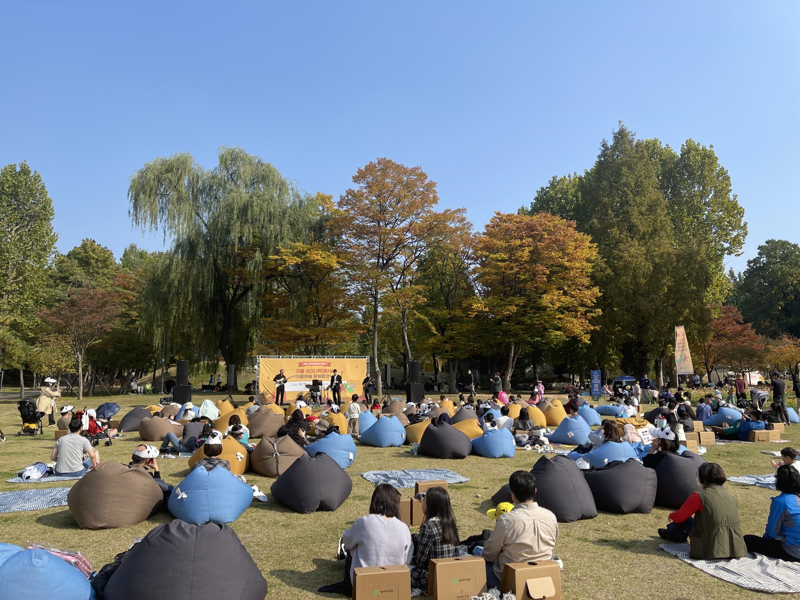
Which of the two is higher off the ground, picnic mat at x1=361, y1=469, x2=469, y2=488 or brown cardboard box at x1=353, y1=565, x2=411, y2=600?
brown cardboard box at x1=353, y1=565, x2=411, y2=600

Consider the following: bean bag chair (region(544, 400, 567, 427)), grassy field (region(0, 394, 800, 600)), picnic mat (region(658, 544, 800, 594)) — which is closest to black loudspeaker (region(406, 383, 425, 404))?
bean bag chair (region(544, 400, 567, 427))

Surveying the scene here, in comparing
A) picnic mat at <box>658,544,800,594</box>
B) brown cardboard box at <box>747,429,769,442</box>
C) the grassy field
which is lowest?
brown cardboard box at <box>747,429,769,442</box>

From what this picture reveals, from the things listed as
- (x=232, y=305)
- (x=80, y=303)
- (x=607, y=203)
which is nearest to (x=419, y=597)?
(x=232, y=305)

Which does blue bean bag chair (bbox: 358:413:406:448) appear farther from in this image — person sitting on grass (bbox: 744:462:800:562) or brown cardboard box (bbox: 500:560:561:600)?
brown cardboard box (bbox: 500:560:561:600)

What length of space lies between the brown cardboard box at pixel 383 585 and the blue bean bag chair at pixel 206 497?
8.96 feet

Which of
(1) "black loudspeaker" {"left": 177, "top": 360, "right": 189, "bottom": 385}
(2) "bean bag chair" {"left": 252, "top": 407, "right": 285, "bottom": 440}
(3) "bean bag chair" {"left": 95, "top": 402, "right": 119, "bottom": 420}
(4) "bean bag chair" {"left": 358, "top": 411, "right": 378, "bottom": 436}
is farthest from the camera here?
(1) "black loudspeaker" {"left": 177, "top": 360, "right": 189, "bottom": 385}

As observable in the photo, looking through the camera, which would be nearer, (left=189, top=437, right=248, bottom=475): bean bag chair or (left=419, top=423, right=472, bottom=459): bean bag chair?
(left=189, top=437, right=248, bottom=475): bean bag chair

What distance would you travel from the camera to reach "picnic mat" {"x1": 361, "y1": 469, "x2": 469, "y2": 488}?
28.1 ft

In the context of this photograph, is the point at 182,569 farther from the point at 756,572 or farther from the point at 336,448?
the point at 336,448

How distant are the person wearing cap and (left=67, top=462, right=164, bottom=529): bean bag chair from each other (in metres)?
4.10

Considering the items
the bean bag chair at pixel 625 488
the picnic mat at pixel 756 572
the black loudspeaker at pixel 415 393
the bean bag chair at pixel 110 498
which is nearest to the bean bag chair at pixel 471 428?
the bean bag chair at pixel 625 488

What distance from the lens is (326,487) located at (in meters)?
6.89

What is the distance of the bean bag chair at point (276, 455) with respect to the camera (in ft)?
29.2

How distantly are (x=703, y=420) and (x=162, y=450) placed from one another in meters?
13.0
